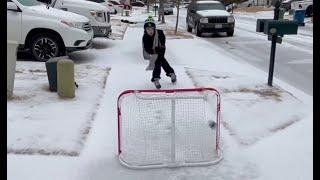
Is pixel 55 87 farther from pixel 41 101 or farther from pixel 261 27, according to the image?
pixel 261 27

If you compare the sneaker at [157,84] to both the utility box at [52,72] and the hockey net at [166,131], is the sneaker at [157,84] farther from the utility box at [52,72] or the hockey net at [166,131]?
the utility box at [52,72]

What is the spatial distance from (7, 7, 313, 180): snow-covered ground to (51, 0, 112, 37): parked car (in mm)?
3899

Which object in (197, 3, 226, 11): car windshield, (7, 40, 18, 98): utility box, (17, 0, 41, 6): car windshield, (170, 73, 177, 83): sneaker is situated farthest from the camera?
(197, 3, 226, 11): car windshield

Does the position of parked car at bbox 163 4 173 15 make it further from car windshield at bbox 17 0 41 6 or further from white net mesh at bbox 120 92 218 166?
white net mesh at bbox 120 92 218 166

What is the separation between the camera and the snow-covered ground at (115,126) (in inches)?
221

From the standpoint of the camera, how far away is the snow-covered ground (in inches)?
221

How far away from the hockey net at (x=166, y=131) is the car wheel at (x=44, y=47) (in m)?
4.91

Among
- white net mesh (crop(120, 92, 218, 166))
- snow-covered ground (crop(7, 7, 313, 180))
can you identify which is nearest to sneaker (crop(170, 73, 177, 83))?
snow-covered ground (crop(7, 7, 313, 180))

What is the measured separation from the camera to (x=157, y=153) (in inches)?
242

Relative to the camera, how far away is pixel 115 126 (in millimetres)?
7309

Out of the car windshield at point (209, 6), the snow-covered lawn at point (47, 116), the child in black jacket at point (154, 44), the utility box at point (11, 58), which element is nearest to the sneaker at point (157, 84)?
the child in black jacket at point (154, 44)

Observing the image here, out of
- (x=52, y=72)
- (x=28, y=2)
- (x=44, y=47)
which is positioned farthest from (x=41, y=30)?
(x=52, y=72)
